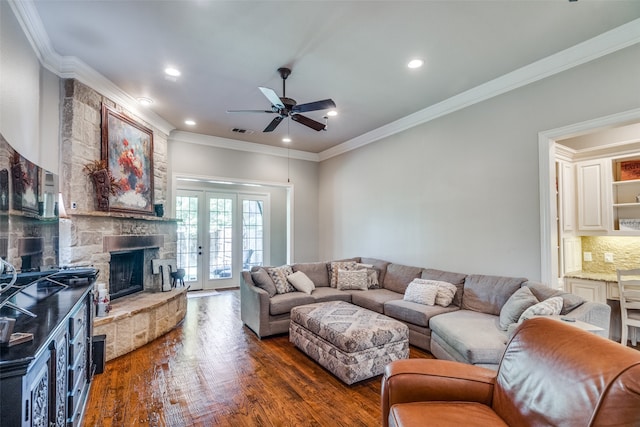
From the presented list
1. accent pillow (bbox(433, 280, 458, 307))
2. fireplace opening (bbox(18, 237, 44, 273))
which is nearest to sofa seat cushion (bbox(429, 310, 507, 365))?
accent pillow (bbox(433, 280, 458, 307))

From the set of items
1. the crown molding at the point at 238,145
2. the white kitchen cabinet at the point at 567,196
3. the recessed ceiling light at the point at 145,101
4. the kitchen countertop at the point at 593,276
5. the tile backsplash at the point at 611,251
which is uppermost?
the recessed ceiling light at the point at 145,101

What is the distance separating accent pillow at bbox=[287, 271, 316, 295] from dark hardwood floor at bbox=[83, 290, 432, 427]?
31.4 inches

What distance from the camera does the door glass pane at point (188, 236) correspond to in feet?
21.5

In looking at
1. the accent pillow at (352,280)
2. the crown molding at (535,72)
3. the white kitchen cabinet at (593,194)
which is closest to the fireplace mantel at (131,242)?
the accent pillow at (352,280)

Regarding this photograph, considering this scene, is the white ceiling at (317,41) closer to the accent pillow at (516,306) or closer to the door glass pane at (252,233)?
the accent pillow at (516,306)

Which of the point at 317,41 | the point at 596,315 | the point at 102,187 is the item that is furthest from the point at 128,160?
the point at 596,315

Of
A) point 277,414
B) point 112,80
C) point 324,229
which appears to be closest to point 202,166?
point 112,80

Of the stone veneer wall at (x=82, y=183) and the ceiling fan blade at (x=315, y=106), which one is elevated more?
the ceiling fan blade at (x=315, y=106)

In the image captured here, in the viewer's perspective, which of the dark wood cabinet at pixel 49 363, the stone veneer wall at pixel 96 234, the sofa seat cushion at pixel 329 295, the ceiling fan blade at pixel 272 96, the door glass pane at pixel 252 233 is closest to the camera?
the dark wood cabinet at pixel 49 363

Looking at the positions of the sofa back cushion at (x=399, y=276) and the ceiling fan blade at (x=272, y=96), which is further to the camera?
the sofa back cushion at (x=399, y=276)

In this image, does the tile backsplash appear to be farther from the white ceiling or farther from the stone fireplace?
the stone fireplace

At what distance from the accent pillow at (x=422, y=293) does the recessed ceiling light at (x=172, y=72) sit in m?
3.73

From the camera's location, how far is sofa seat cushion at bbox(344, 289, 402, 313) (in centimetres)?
399

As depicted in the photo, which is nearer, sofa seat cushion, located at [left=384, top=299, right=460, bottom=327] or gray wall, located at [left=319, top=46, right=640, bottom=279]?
gray wall, located at [left=319, top=46, right=640, bottom=279]
